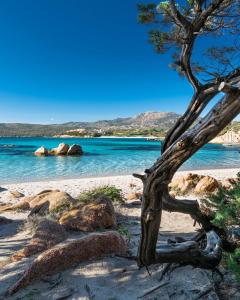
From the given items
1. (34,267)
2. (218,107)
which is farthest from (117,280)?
(218,107)

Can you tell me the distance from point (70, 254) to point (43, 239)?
1.19 m

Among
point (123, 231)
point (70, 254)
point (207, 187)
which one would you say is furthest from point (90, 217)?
point (207, 187)

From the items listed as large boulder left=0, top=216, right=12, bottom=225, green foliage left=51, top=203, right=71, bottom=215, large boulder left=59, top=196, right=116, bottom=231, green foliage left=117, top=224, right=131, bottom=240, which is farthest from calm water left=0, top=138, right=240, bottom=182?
green foliage left=117, top=224, right=131, bottom=240

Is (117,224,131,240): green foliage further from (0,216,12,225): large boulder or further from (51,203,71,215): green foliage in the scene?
(0,216,12,225): large boulder

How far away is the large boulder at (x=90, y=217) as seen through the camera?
6.86m

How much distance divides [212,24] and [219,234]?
11.5ft

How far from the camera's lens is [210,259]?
3.92 metres

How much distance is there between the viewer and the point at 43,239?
19.5 ft

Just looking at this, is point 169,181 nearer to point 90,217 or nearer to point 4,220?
point 90,217

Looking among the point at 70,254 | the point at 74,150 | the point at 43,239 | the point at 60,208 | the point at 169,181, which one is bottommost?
the point at 74,150

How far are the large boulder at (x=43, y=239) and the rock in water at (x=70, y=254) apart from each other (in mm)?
948

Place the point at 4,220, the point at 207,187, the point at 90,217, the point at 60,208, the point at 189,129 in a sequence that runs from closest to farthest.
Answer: the point at 189,129
the point at 90,217
the point at 4,220
the point at 60,208
the point at 207,187

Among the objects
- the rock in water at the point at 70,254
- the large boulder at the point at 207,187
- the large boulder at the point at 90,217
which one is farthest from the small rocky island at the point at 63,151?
the rock in water at the point at 70,254

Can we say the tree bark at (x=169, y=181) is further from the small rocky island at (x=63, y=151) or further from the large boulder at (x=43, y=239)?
the small rocky island at (x=63, y=151)
